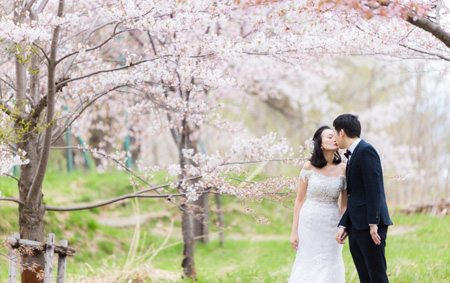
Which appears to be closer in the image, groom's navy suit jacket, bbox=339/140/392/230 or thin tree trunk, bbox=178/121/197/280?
groom's navy suit jacket, bbox=339/140/392/230

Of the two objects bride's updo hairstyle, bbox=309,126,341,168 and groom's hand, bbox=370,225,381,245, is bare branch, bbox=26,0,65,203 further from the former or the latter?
groom's hand, bbox=370,225,381,245

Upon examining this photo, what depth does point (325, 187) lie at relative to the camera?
445 cm

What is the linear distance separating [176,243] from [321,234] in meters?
2.99

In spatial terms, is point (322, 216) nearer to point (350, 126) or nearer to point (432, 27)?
point (350, 126)

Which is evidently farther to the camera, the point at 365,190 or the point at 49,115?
the point at 49,115

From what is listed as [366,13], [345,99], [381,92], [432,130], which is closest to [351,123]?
[366,13]

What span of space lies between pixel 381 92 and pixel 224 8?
610 inches

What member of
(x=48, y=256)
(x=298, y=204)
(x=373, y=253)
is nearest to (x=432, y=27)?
(x=373, y=253)

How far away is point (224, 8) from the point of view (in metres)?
4.94

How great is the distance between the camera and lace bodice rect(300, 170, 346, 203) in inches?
175

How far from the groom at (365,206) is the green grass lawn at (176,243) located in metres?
2.01

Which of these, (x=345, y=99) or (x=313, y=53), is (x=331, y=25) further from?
(x=345, y=99)

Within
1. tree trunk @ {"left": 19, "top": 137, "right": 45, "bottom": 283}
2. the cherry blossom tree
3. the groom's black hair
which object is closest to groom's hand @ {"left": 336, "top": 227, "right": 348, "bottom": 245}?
the groom's black hair

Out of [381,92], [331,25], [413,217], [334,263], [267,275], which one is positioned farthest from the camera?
[381,92]
